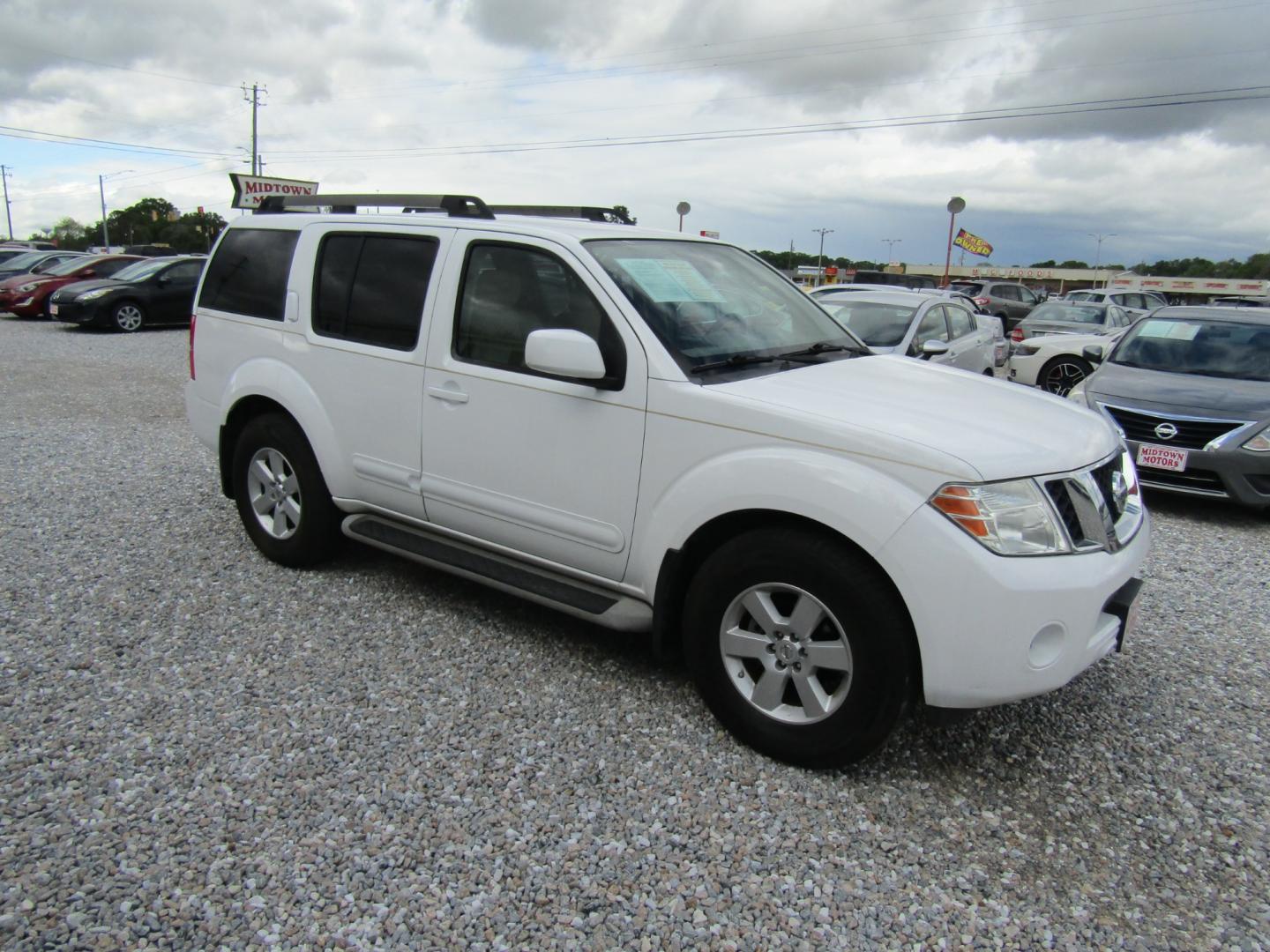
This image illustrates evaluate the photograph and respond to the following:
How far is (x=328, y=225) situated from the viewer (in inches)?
169

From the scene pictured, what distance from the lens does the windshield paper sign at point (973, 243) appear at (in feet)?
110

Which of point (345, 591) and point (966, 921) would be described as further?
point (345, 591)

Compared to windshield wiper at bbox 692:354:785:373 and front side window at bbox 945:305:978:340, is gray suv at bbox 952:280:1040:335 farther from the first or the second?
windshield wiper at bbox 692:354:785:373

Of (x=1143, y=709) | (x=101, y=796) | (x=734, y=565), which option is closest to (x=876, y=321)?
(x=1143, y=709)

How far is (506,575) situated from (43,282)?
20746mm

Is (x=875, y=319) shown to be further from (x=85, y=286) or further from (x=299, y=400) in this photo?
(x=85, y=286)

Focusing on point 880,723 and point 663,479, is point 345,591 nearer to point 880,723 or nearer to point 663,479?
point 663,479

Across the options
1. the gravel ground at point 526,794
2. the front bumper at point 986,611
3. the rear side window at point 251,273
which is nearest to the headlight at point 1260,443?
the gravel ground at point 526,794

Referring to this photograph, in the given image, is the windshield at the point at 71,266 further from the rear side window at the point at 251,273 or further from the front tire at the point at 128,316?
the rear side window at the point at 251,273

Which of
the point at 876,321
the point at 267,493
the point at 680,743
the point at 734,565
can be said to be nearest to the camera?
the point at 734,565

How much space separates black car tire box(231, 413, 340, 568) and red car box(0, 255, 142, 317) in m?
18.5

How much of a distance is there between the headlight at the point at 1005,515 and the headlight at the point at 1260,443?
4.70 metres

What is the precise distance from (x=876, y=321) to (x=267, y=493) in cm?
636

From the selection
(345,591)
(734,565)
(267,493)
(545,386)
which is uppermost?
(545,386)
